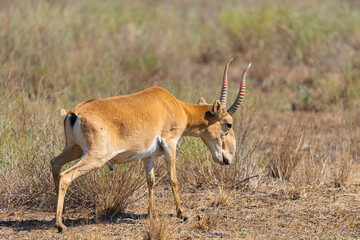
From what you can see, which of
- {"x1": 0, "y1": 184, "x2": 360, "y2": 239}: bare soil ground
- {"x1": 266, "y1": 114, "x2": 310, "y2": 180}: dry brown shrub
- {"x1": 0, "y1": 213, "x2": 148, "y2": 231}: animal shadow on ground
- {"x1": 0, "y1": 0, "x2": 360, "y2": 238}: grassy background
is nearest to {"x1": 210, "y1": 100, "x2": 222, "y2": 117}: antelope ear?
{"x1": 0, "y1": 184, "x2": 360, "y2": 239}: bare soil ground

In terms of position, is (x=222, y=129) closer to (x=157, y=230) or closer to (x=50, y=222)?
(x=157, y=230)

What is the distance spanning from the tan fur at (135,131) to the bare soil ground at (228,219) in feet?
1.13

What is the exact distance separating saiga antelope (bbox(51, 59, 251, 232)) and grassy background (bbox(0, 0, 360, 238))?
2.40 ft

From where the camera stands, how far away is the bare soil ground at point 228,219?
6.11 meters

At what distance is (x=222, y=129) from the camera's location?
7047 millimetres

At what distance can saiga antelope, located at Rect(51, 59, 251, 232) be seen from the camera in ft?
18.8

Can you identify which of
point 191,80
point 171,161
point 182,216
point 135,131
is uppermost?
point 135,131

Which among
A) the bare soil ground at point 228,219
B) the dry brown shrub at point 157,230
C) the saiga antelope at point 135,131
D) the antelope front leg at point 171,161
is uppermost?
the saiga antelope at point 135,131

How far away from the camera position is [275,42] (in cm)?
1602

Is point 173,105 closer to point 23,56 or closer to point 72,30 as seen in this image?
point 23,56

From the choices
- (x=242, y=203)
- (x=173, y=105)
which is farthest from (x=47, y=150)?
(x=242, y=203)

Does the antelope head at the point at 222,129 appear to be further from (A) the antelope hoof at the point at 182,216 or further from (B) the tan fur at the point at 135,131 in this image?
(A) the antelope hoof at the point at 182,216

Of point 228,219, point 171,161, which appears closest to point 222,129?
point 171,161

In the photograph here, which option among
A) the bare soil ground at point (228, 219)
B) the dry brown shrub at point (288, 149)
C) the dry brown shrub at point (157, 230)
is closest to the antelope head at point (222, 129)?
the bare soil ground at point (228, 219)
